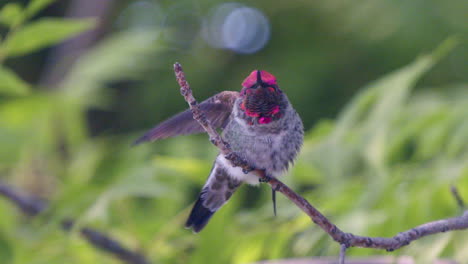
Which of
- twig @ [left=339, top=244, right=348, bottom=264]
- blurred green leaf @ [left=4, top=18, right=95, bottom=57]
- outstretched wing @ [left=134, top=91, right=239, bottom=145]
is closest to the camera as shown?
twig @ [left=339, top=244, right=348, bottom=264]

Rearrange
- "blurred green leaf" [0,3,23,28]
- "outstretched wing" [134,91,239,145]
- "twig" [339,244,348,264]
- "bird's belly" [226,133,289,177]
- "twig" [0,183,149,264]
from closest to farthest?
"twig" [339,244,348,264], "outstretched wing" [134,91,239,145], "bird's belly" [226,133,289,177], "blurred green leaf" [0,3,23,28], "twig" [0,183,149,264]

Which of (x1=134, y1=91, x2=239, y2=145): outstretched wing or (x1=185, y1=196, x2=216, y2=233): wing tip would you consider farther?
(x1=185, y1=196, x2=216, y2=233): wing tip

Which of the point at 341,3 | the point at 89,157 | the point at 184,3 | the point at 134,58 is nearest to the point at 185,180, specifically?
the point at 89,157

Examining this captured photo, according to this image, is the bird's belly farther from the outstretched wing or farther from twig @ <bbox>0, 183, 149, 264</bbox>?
twig @ <bbox>0, 183, 149, 264</bbox>

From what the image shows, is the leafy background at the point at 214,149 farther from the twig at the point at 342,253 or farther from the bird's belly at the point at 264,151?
the twig at the point at 342,253

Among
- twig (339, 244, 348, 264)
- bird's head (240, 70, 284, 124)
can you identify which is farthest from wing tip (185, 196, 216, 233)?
twig (339, 244, 348, 264)

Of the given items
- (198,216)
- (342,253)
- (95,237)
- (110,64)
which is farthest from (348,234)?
(110,64)

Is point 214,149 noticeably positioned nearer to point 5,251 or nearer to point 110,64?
point 110,64
